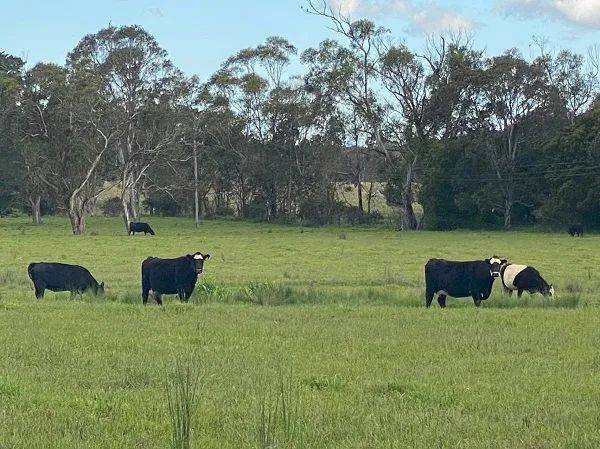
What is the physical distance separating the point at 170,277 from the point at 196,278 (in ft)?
2.19

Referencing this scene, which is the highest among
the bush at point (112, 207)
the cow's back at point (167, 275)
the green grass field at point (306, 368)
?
the bush at point (112, 207)

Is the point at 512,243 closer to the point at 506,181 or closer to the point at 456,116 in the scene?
the point at 506,181

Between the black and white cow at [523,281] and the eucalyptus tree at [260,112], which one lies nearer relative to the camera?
the black and white cow at [523,281]

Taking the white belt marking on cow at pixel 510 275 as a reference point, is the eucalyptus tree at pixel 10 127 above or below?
above

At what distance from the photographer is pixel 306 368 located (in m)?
9.46

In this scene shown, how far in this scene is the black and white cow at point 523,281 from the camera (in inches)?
744

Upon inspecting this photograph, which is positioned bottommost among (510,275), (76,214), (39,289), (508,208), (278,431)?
(39,289)

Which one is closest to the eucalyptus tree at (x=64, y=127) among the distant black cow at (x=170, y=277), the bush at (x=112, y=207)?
the bush at (x=112, y=207)

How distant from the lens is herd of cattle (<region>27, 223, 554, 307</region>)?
1734 cm

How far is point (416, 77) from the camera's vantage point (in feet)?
210

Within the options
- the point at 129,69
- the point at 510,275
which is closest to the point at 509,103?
Result: the point at 129,69

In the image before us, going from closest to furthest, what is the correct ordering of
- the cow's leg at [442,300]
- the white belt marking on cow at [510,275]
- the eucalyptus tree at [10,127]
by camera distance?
the cow's leg at [442,300] < the white belt marking on cow at [510,275] < the eucalyptus tree at [10,127]

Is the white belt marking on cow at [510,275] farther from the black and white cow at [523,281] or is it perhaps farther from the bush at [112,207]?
the bush at [112,207]

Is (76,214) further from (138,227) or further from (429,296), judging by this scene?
(429,296)
